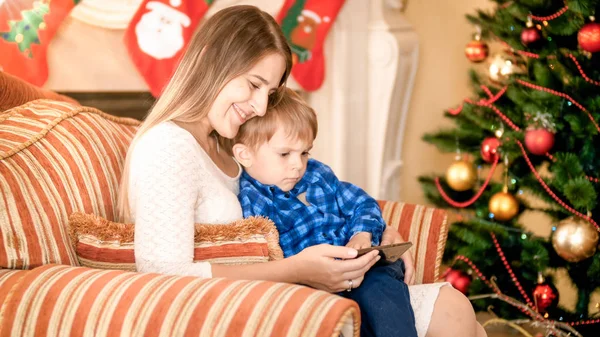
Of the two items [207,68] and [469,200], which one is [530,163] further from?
[207,68]

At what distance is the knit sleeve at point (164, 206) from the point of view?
1.32 m

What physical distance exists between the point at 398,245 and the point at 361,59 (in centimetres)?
173

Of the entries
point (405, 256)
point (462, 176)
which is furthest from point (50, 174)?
point (462, 176)

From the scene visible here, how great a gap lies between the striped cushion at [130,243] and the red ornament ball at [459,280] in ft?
4.77

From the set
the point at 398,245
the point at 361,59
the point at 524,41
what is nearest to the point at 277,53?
the point at 398,245

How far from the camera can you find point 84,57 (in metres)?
2.42

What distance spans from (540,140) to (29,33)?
1.66 meters

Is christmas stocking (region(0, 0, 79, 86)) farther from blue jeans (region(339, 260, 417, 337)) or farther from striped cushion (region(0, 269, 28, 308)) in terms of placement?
blue jeans (region(339, 260, 417, 337))

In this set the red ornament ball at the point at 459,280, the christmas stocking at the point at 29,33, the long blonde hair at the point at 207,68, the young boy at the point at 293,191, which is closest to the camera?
the long blonde hair at the point at 207,68

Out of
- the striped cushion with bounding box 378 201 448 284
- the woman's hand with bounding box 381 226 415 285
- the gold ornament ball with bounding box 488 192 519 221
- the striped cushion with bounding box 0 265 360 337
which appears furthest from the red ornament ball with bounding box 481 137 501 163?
the striped cushion with bounding box 0 265 360 337

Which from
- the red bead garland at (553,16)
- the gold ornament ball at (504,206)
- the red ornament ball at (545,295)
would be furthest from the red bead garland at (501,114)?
the red ornament ball at (545,295)

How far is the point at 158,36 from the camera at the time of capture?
2445mm

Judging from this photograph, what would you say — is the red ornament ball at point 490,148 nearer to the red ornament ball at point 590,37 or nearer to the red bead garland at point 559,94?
the red bead garland at point 559,94

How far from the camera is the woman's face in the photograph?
1.52 metres
